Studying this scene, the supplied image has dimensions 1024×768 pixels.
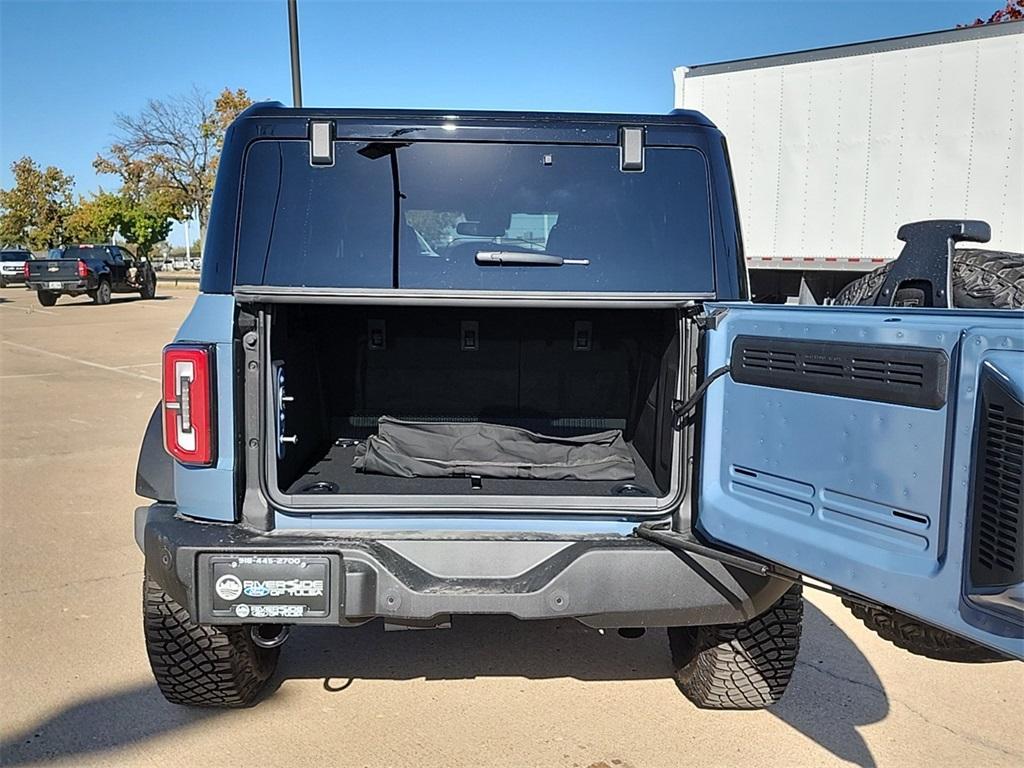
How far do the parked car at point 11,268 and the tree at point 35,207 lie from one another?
15.6m

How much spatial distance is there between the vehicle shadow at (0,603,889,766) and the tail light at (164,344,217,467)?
112cm

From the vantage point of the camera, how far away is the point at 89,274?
80.8 feet

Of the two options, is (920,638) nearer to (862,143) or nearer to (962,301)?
(962,301)

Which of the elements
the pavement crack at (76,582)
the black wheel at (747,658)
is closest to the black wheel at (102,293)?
the pavement crack at (76,582)

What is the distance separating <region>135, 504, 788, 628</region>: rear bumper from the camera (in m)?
2.55

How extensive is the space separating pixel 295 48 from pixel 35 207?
158 ft

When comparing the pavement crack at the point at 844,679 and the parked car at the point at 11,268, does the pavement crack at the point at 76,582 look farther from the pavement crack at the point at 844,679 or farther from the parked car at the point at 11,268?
the parked car at the point at 11,268

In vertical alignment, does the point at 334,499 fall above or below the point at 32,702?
above

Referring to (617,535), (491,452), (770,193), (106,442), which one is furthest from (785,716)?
(770,193)

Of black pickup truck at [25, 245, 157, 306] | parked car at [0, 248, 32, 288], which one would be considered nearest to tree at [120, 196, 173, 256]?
parked car at [0, 248, 32, 288]

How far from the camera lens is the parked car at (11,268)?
34906mm

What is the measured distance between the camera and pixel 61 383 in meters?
11.0

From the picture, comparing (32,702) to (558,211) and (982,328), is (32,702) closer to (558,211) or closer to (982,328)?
(558,211)

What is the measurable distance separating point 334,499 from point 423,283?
2.43ft
